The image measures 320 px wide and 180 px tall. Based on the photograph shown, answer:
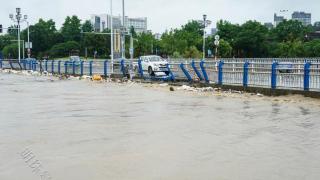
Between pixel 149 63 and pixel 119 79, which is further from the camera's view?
pixel 149 63

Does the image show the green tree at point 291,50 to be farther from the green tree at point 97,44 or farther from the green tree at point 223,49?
the green tree at point 97,44

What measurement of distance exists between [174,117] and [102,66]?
2796 centimetres

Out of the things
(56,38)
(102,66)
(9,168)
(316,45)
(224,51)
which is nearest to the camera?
(9,168)

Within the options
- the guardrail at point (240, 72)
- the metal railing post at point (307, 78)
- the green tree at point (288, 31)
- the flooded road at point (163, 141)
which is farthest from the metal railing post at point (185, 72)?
the green tree at point (288, 31)

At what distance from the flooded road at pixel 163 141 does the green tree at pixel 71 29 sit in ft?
411

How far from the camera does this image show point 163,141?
1104cm

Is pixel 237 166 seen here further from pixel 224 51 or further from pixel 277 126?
pixel 224 51

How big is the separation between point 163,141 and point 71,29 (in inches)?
5297

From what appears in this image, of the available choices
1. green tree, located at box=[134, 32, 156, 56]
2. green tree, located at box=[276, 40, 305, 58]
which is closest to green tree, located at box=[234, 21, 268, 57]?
green tree, located at box=[276, 40, 305, 58]

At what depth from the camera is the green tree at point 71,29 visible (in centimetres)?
14188

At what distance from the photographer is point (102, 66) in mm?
42750

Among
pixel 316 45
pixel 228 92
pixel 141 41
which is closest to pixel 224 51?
pixel 316 45

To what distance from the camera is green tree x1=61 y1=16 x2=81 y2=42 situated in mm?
141875

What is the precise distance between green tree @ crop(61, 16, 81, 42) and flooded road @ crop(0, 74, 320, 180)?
125187mm
